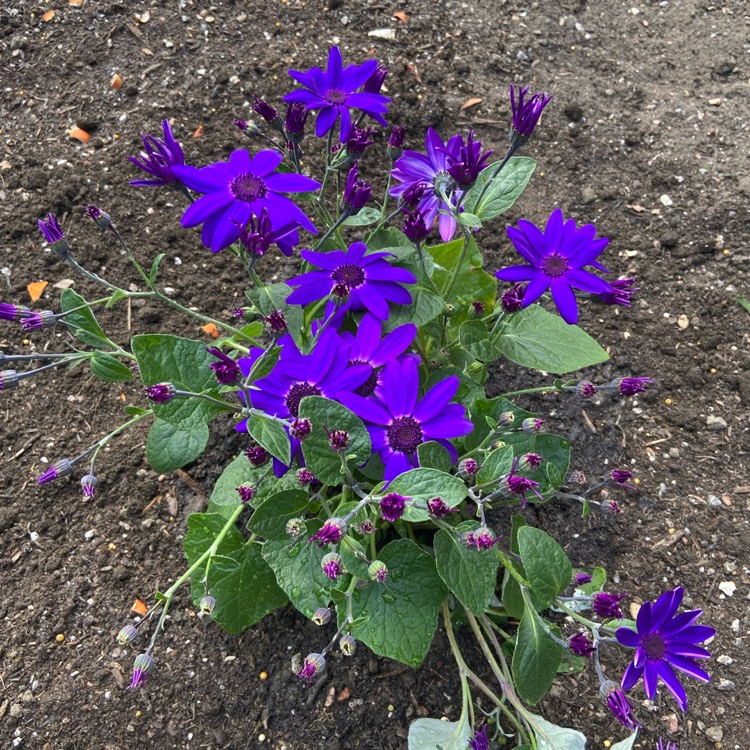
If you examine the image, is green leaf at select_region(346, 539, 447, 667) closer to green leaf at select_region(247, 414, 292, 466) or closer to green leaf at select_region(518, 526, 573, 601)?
green leaf at select_region(518, 526, 573, 601)

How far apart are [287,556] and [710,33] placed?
3.20 meters

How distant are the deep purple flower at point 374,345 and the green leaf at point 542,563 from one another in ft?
1.55

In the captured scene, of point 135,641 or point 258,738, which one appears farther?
point 135,641

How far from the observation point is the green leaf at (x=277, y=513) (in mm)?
1601

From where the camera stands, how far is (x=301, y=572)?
1684 mm

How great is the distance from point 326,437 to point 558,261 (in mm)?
659

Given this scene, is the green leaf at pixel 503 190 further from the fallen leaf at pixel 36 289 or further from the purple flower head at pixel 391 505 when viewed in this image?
the fallen leaf at pixel 36 289

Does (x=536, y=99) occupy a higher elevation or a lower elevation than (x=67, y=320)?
higher

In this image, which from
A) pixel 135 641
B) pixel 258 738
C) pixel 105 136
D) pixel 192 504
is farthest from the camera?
pixel 105 136

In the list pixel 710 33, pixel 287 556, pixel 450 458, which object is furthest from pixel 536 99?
pixel 710 33

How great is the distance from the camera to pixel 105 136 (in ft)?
9.59

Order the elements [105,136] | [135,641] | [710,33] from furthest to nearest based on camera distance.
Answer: [710,33] → [105,136] → [135,641]

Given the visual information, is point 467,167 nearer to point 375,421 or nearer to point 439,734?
point 375,421

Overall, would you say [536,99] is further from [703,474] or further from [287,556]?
[703,474]
